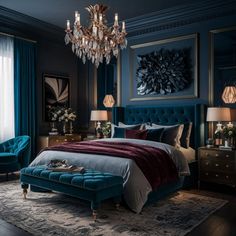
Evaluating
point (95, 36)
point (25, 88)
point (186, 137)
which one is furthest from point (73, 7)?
point (186, 137)

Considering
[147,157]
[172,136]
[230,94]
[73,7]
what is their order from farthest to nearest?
[73,7] < [172,136] < [230,94] < [147,157]

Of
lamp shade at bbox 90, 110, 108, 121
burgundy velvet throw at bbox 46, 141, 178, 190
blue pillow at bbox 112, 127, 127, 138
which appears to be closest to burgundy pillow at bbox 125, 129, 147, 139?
blue pillow at bbox 112, 127, 127, 138

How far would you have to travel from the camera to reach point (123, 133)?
A: 16.8 ft

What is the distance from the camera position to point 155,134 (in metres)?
4.70

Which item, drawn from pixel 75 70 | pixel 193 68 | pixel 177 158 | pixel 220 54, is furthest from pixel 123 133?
pixel 75 70

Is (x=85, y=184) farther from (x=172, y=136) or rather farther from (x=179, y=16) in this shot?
(x=179, y=16)

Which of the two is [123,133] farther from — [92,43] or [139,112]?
[92,43]

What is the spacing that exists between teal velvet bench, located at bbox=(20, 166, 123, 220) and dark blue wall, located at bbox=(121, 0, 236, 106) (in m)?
2.72

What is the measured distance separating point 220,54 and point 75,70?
12.4 ft

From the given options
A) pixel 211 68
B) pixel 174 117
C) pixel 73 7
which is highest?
pixel 73 7

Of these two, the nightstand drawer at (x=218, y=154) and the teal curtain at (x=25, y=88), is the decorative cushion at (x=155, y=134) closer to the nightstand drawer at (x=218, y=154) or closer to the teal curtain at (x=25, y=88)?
the nightstand drawer at (x=218, y=154)

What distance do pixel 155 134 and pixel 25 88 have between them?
9.95ft

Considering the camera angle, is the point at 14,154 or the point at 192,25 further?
the point at 192,25

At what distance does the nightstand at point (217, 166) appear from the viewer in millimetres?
4219
